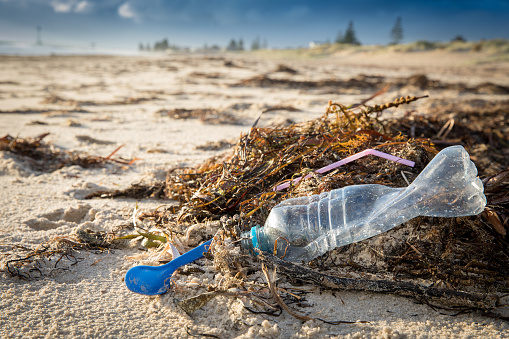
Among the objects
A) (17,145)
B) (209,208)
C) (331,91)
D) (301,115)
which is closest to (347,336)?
(209,208)

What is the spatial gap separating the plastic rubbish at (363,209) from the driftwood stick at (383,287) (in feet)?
0.30

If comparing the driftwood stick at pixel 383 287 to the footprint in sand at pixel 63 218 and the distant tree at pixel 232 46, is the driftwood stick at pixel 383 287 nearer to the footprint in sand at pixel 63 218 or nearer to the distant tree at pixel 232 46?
the footprint in sand at pixel 63 218

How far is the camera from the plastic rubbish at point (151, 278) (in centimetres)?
128

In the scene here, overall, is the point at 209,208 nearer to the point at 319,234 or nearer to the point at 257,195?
the point at 257,195

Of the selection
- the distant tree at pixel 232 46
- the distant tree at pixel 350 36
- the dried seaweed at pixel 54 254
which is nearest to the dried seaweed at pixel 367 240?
the dried seaweed at pixel 54 254

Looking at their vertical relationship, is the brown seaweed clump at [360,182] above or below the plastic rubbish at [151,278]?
above

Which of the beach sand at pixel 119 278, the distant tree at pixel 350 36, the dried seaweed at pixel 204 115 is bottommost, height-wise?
the beach sand at pixel 119 278

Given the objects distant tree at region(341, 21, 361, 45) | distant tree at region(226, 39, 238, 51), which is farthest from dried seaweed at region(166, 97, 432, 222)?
distant tree at region(226, 39, 238, 51)

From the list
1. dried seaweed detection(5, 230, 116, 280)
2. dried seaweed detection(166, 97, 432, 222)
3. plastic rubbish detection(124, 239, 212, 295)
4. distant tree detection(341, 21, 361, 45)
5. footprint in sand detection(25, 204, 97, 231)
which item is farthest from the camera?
distant tree detection(341, 21, 361, 45)

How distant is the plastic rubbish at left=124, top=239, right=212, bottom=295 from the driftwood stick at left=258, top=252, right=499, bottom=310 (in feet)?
1.19

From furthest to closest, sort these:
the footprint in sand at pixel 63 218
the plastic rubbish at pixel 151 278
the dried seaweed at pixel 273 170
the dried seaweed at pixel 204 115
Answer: the dried seaweed at pixel 204 115, the footprint in sand at pixel 63 218, the dried seaweed at pixel 273 170, the plastic rubbish at pixel 151 278

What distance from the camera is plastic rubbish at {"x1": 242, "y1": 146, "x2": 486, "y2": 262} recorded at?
131 centimetres

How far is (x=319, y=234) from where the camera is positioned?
142cm

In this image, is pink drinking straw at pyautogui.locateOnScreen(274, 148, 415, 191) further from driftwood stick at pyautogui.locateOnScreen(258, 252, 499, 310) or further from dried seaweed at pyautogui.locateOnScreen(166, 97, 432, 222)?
driftwood stick at pyautogui.locateOnScreen(258, 252, 499, 310)
